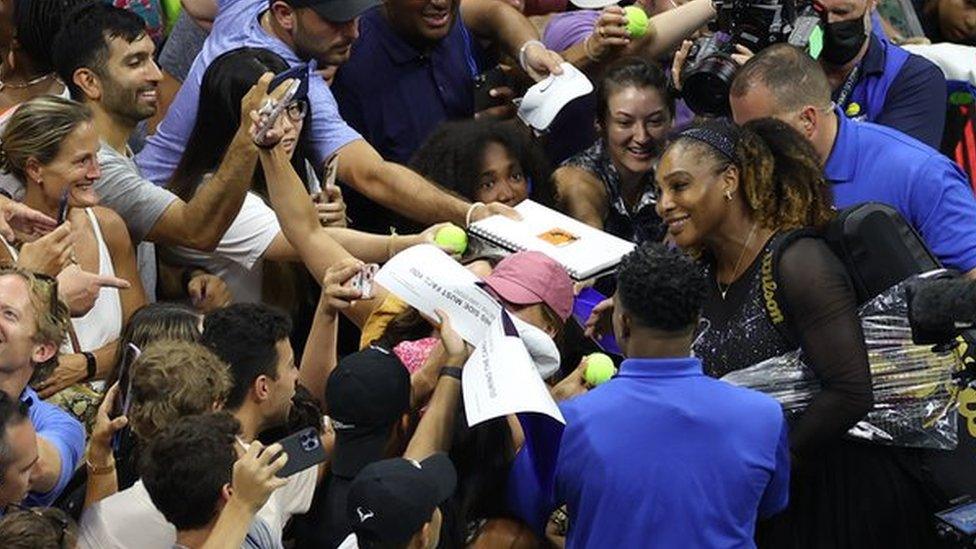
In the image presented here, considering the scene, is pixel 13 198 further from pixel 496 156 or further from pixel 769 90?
pixel 769 90

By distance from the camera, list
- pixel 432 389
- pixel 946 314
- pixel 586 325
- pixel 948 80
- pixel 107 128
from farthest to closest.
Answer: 1. pixel 948 80
2. pixel 107 128
3. pixel 586 325
4. pixel 432 389
5. pixel 946 314

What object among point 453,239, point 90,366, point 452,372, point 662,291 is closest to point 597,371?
point 452,372

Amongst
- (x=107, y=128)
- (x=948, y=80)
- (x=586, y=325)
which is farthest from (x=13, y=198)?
(x=948, y=80)

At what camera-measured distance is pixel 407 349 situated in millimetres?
4926

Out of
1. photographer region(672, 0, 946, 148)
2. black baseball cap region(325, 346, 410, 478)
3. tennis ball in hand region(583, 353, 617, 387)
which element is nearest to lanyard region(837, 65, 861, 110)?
photographer region(672, 0, 946, 148)

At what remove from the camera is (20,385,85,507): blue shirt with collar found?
4.65 metres

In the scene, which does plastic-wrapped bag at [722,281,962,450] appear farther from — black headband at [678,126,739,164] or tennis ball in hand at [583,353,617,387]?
black headband at [678,126,739,164]

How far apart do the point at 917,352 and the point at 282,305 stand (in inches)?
81.8

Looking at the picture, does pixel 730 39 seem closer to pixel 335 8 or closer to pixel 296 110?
pixel 335 8

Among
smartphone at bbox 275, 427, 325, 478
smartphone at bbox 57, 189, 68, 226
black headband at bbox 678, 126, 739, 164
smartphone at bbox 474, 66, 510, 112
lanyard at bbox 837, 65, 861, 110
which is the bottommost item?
smartphone at bbox 474, 66, 510, 112

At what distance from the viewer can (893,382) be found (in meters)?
4.83

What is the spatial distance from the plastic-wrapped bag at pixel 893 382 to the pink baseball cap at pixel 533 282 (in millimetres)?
472

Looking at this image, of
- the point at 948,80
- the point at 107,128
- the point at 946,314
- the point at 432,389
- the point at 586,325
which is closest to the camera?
the point at 946,314

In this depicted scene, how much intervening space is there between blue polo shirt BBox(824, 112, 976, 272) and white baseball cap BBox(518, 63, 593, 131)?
109 cm
